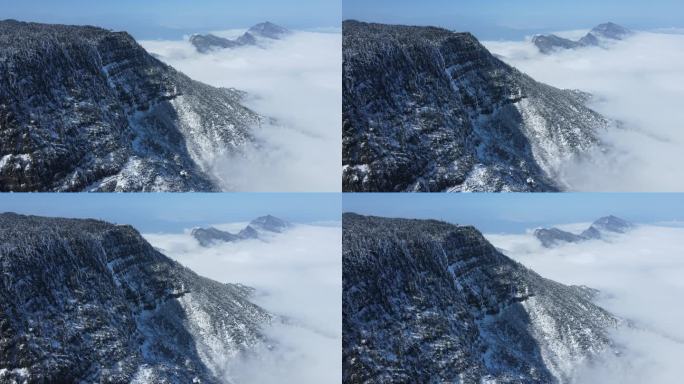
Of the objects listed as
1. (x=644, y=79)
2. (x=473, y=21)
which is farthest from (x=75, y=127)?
(x=644, y=79)

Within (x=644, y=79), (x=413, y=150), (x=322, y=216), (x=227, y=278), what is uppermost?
(x=644, y=79)

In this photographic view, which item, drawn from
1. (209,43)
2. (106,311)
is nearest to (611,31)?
(209,43)

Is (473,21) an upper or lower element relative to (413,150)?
upper

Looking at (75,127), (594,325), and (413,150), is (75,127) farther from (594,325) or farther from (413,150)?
(594,325)

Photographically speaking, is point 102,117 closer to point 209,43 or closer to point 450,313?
point 209,43

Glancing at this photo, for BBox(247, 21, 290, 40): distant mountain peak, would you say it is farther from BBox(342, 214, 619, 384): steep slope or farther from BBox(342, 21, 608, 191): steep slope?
BBox(342, 214, 619, 384): steep slope

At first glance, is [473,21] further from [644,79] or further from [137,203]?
[137,203]

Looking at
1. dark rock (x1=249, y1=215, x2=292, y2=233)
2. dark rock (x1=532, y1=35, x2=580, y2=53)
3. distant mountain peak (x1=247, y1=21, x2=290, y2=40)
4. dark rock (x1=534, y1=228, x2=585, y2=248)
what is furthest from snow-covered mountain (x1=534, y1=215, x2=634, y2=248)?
distant mountain peak (x1=247, y1=21, x2=290, y2=40)
